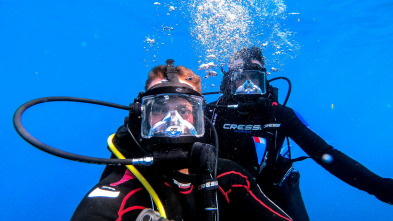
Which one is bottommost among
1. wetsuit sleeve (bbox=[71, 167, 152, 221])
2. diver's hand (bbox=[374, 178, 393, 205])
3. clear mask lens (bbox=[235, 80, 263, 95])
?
wetsuit sleeve (bbox=[71, 167, 152, 221])

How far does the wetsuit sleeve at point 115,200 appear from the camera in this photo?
6.82ft

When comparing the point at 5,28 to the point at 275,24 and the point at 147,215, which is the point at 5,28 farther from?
the point at 147,215

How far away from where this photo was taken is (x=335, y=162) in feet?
11.9

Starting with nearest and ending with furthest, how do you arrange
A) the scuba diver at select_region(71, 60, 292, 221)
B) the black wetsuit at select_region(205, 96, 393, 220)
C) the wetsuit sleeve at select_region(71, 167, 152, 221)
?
the wetsuit sleeve at select_region(71, 167, 152, 221) → the scuba diver at select_region(71, 60, 292, 221) → the black wetsuit at select_region(205, 96, 393, 220)

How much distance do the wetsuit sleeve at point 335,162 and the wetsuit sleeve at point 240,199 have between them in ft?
4.05

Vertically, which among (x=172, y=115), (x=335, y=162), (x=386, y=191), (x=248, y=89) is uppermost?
(x=248, y=89)

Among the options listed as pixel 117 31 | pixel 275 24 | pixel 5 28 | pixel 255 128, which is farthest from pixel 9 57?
pixel 255 128

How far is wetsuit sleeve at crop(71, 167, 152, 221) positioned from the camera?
2078 millimetres

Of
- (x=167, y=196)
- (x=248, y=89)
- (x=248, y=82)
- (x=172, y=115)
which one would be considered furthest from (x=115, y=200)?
(x=248, y=82)

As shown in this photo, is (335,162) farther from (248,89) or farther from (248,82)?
(248,82)

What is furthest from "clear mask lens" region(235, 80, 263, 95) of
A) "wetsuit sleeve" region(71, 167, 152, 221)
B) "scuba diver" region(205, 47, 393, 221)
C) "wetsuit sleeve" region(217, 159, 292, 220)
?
"wetsuit sleeve" region(71, 167, 152, 221)

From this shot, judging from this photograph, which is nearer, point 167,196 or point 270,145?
point 167,196

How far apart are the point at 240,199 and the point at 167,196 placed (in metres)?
0.99

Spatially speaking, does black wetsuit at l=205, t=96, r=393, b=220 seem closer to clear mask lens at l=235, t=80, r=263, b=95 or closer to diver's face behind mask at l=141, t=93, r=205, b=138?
clear mask lens at l=235, t=80, r=263, b=95
